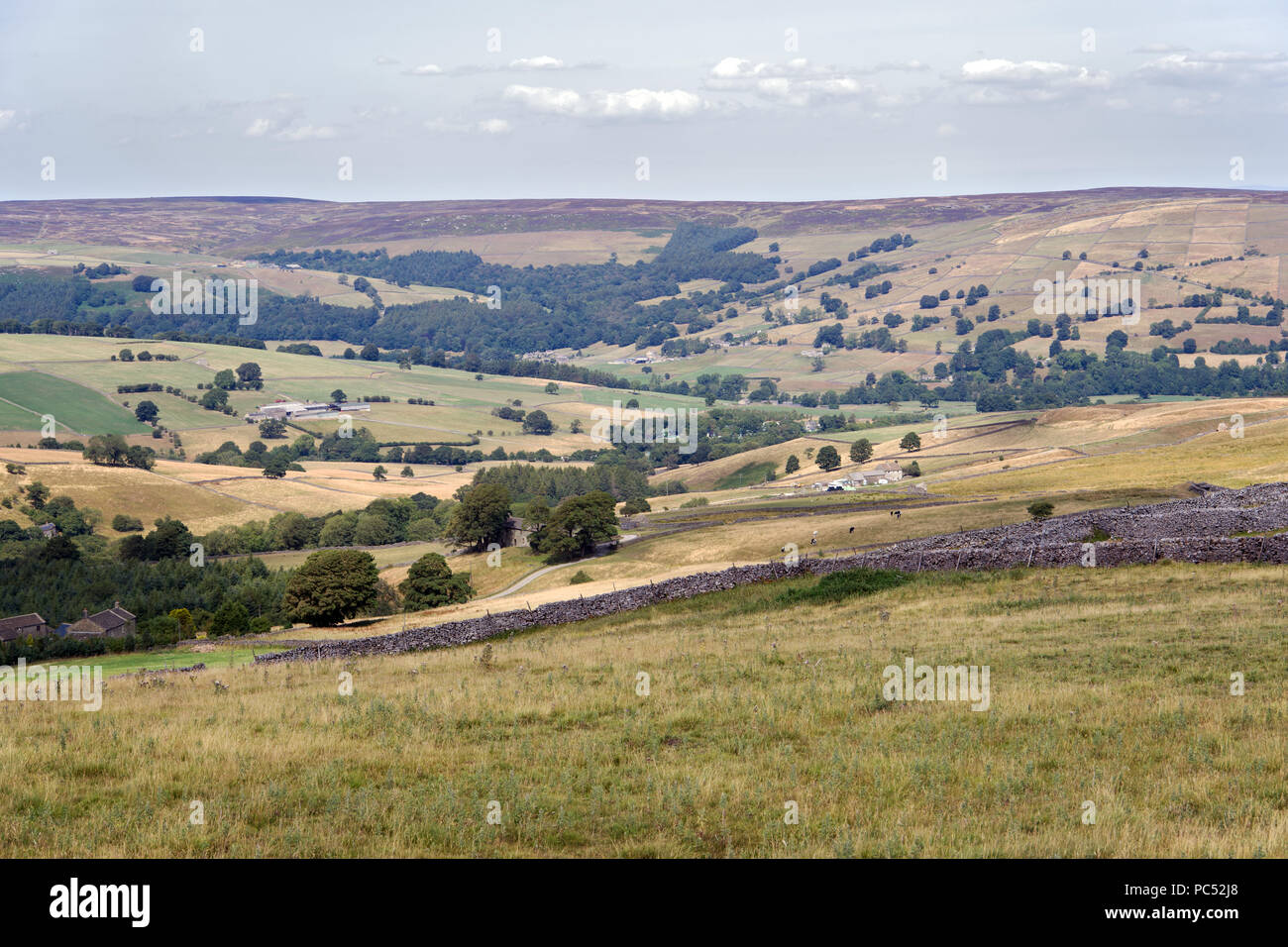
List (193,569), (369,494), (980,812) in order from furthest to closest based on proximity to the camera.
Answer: (369,494)
(193,569)
(980,812)

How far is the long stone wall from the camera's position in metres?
37.5

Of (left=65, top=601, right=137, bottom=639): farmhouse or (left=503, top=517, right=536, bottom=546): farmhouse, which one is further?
(left=503, top=517, right=536, bottom=546): farmhouse

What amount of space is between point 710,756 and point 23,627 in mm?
81978

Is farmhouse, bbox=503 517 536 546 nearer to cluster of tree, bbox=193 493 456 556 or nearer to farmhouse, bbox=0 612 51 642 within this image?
cluster of tree, bbox=193 493 456 556

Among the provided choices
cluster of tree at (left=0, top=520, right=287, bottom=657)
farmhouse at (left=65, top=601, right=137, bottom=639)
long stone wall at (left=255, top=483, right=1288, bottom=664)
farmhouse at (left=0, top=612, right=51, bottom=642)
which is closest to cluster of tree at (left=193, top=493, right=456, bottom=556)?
cluster of tree at (left=0, top=520, right=287, bottom=657)

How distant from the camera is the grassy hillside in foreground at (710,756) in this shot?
1237 centimetres

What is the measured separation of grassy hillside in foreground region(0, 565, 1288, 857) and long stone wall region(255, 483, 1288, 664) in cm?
978

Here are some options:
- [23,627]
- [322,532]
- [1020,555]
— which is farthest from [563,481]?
[1020,555]

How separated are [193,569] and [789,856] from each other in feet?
348
